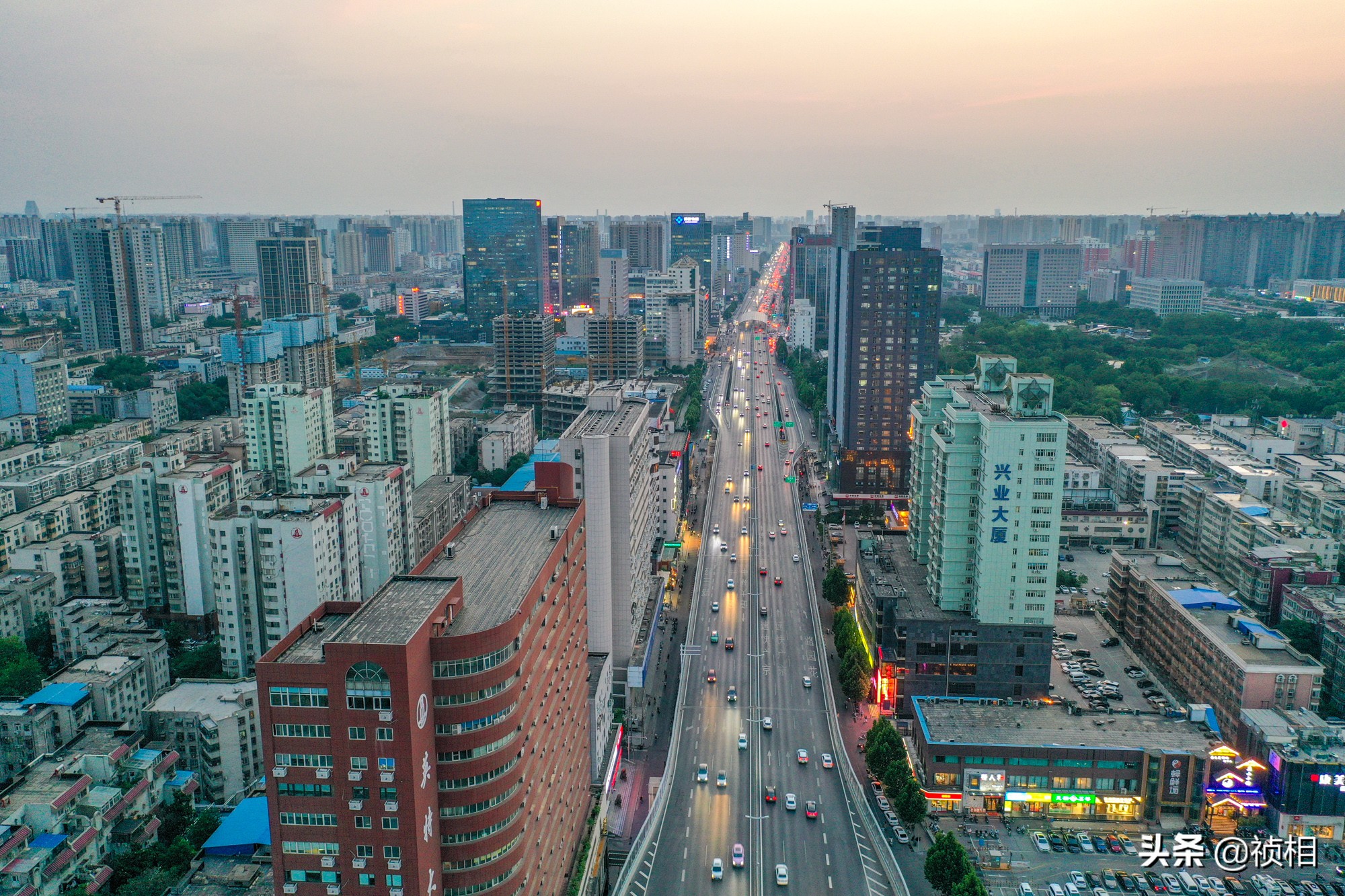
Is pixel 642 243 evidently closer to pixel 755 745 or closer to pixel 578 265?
pixel 578 265

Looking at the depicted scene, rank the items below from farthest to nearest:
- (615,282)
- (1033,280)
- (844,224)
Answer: (1033,280)
(615,282)
(844,224)

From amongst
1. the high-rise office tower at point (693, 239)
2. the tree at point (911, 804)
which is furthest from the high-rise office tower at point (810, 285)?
the tree at point (911, 804)

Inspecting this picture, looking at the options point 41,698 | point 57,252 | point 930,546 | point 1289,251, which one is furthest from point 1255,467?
point 57,252

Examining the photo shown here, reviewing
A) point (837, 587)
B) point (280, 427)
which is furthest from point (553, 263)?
point (837, 587)

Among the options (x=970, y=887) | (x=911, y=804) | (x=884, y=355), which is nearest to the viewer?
(x=970, y=887)

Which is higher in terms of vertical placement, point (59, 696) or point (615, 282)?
point (615, 282)

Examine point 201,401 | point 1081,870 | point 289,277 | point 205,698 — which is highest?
point 289,277

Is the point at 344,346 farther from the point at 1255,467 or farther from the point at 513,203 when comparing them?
the point at 1255,467

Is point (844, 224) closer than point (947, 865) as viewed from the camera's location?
No
